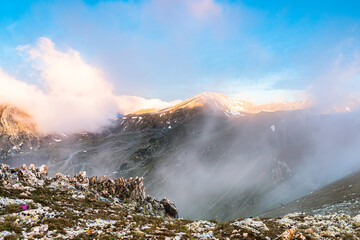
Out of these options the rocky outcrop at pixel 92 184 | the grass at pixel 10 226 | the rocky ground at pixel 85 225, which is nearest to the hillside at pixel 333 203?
the rocky ground at pixel 85 225

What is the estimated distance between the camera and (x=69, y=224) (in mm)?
17859

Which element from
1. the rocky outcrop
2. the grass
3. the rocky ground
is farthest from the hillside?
the grass

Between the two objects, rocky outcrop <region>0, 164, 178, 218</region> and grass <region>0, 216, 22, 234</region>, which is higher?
rocky outcrop <region>0, 164, 178, 218</region>

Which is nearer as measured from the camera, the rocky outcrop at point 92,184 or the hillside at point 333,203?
the rocky outcrop at point 92,184

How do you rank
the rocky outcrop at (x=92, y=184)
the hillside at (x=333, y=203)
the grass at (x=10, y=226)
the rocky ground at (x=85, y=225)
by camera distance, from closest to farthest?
the grass at (x=10, y=226) < the rocky ground at (x=85, y=225) < the rocky outcrop at (x=92, y=184) < the hillside at (x=333, y=203)

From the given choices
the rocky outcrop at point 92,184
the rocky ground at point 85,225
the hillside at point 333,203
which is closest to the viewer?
the rocky ground at point 85,225

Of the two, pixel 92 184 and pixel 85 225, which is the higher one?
pixel 92 184

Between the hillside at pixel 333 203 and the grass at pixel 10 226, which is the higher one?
the hillside at pixel 333 203

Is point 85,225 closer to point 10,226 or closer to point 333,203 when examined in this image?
point 10,226

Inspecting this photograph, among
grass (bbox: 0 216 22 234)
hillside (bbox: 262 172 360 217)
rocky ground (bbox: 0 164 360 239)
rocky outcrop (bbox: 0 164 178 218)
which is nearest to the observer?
grass (bbox: 0 216 22 234)

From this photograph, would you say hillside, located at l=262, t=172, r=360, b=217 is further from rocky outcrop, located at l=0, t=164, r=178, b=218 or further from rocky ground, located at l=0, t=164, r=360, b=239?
rocky outcrop, located at l=0, t=164, r=178, b=218

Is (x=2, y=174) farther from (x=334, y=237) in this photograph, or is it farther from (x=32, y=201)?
(x=334, y=237)

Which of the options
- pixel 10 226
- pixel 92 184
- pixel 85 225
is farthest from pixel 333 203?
pixel 10 226

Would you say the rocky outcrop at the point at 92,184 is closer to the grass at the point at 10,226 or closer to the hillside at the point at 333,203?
the grass at the point at 10,226
